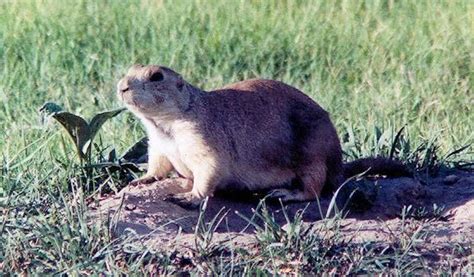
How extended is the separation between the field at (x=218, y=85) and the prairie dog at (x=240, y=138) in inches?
16.9

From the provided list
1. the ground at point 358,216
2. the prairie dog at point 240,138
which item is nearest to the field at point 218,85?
the ground at point 358,216

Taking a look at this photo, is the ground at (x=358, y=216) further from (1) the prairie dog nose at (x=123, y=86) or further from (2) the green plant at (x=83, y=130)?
(1) the prairie dog nose at (x=123, y=86)

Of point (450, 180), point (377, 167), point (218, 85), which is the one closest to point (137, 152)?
point (377, 167)

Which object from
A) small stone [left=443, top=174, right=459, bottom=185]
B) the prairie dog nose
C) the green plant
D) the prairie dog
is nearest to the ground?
small stone [left=443, top=174, right=459, bottom=185]

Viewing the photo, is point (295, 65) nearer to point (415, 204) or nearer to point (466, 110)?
point (466, 110)

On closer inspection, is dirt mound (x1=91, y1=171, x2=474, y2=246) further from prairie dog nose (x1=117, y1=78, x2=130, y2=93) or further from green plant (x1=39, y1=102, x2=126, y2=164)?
prairie dog nose (x1=117, y1=78, x2=130, y2=93)

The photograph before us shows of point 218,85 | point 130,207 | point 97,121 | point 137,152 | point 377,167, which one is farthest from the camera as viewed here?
point 218,85

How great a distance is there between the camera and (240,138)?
552cm

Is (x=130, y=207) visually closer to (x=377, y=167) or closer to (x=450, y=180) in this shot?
(x=377, y=167)

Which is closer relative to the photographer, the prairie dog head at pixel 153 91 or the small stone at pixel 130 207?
the small stone at pixel 130 207

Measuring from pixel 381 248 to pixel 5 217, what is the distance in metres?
1.55

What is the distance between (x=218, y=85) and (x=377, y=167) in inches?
93.6

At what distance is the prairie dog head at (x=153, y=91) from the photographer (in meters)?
5.33

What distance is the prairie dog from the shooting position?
5.44 m
